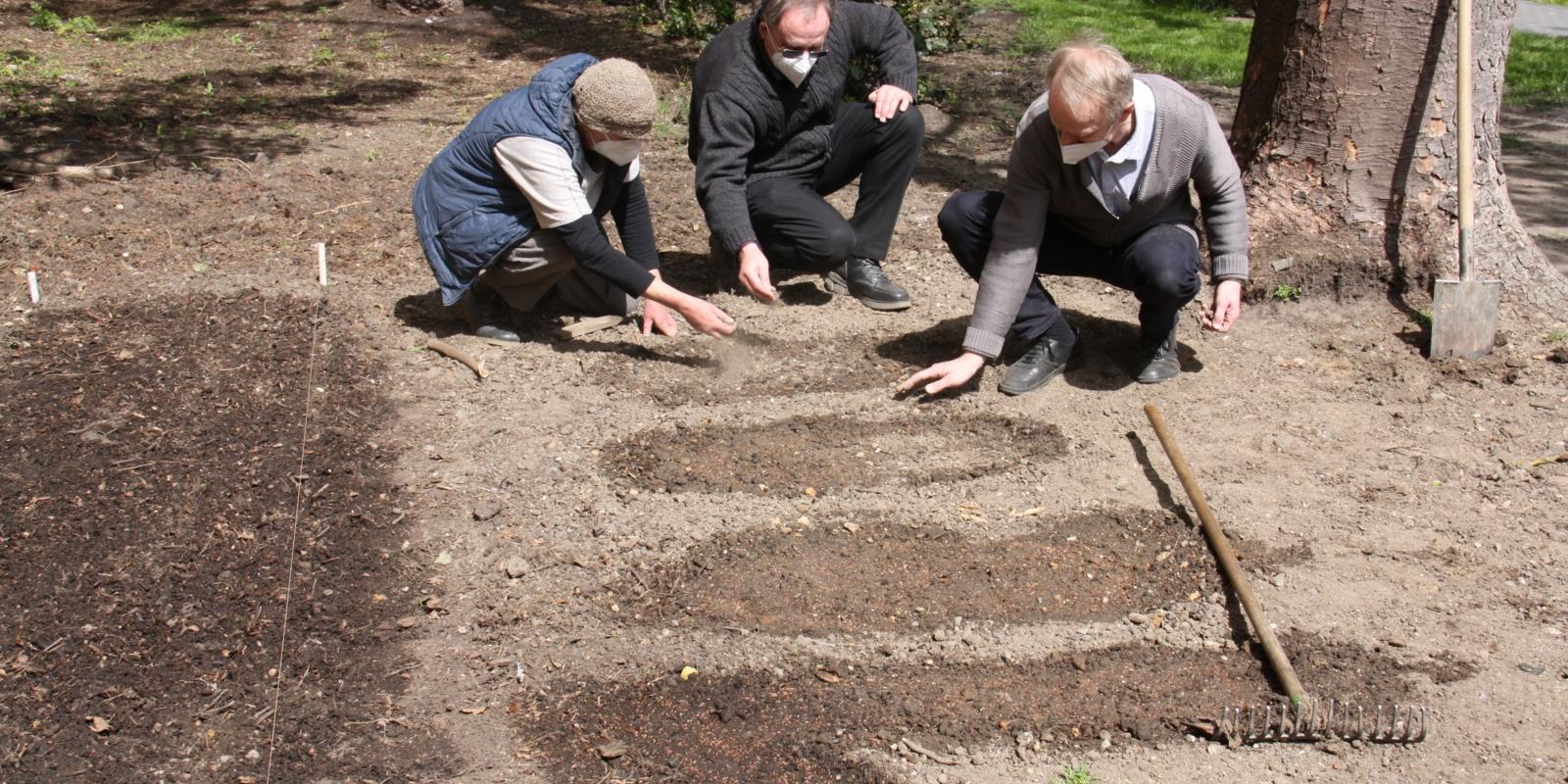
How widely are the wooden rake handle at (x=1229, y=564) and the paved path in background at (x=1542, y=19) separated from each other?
7.80m

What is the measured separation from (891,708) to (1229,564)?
37.3 inches

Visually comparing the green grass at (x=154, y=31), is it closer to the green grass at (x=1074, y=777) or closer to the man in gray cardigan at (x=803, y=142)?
the man in gray cardigan at (x=803, y=142)

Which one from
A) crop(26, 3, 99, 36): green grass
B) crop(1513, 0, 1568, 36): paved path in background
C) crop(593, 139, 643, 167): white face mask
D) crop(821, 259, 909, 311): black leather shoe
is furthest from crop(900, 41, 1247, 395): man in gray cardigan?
crop(1513, 0, 1568, 36): paved path in background

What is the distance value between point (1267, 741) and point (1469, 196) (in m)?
2.22

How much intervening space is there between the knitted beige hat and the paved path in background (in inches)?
327

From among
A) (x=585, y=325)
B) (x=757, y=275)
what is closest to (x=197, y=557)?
(x=585, y=325)

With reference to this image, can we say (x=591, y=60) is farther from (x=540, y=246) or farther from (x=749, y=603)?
(x=749, y=603)

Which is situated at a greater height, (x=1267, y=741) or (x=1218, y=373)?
(x=1218, y=373)

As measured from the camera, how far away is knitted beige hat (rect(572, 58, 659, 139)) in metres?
3.53

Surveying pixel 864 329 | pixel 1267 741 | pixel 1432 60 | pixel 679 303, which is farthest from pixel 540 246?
pixel 1432 60

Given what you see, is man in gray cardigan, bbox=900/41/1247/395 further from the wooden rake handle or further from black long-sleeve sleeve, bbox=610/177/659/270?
black long-sleeve sleeve, bbox=610/177/659/270

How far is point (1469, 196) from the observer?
3.88m

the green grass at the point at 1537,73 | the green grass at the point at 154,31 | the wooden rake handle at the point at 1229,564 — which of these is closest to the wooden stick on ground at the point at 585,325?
the wooden rake handle at the point at 1229,564

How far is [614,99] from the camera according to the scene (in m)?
3.52
